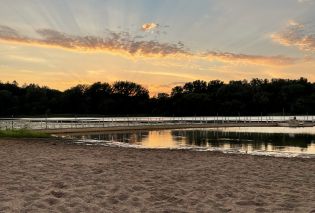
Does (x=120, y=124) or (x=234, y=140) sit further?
(x=120, y=124)

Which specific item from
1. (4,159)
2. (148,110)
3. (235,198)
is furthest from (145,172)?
(148,110)

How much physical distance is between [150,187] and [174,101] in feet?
596

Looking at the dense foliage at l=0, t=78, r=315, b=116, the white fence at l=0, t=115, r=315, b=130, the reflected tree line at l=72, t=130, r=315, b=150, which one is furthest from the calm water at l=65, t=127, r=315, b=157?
the dense foliage at l=0, t=78, r=315, b=116

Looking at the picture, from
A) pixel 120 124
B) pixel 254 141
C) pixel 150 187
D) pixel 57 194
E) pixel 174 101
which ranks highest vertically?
pixel 174 101

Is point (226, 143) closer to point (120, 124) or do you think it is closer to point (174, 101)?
point (120, 124)

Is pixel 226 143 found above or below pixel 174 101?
below

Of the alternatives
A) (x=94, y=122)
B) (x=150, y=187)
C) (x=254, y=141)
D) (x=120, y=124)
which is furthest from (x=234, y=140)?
(x=94, y=122)

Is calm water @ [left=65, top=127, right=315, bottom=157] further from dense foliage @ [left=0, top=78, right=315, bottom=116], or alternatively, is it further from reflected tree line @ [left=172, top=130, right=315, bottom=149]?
dense foliage @ [left=0, top=78, right=315, bottom=116]

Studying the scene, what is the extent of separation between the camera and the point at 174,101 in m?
192

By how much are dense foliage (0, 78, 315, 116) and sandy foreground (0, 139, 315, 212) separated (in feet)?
521

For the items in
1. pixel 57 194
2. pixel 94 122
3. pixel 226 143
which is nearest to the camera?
pixel 57 194

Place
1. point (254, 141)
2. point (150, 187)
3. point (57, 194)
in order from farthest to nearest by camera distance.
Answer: point (254, 141), point (150, 187), point (57, 194)

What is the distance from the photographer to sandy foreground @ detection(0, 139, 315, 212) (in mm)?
8641

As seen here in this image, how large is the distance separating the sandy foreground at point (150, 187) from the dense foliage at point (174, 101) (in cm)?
15868
